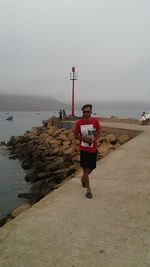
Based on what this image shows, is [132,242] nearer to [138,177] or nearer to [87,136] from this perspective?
[87,136]

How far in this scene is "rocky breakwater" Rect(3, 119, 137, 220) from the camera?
35.6 ft

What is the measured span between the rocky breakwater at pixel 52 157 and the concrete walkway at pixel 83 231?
3337 mm

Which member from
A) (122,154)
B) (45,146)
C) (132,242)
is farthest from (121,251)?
(45,146)

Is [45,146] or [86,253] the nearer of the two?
[86,253]

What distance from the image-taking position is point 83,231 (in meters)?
3.50

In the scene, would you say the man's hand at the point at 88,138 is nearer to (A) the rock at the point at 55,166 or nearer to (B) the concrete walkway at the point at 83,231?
(B) the concrete walkway at the point at 83,231

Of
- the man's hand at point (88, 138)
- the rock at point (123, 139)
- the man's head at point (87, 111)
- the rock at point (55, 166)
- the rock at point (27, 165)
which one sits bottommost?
the rock at point (27, 165)

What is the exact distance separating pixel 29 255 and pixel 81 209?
1.36 metres

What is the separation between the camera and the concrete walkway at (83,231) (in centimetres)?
291

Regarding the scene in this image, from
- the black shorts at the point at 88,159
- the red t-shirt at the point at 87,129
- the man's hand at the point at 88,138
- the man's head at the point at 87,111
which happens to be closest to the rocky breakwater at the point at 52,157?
the black shorts at the point at 88,159

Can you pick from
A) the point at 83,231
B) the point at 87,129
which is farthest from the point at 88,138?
the point at 83,231

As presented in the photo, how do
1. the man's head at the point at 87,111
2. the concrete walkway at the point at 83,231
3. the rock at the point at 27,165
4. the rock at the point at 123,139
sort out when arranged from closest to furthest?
the concrete walkway at the point at 83,231, the man's head at the point at 87,111, the rock at the point at 123,139, the rock at the point at 27,165

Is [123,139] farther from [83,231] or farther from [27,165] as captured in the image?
[83,231]

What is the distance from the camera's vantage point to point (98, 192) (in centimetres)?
507
